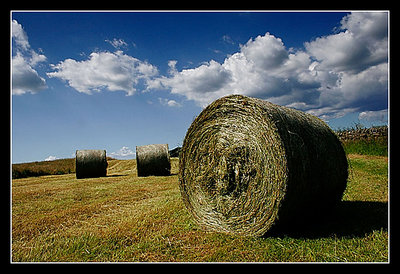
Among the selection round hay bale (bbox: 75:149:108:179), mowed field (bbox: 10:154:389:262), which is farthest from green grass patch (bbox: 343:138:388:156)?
round hay bale (bbox: 75:149:108:179)

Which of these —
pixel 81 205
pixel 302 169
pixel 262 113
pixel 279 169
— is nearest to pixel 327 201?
pixel 302 169

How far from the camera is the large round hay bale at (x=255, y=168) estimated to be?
10.7ft

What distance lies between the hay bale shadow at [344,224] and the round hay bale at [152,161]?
8129 millimetres

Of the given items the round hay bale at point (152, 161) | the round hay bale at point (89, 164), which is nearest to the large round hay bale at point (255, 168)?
the round hay bale at point (152, 161)

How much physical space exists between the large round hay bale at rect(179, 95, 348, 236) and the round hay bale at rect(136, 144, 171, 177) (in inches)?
296

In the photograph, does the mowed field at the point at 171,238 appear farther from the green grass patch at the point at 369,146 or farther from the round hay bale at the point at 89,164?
the green grass patch at the point at 369,146

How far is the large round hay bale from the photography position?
10.7ft

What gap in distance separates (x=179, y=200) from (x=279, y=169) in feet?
9.52

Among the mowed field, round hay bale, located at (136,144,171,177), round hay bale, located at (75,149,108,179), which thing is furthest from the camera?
round hay bale, located at (75,149,108,179)

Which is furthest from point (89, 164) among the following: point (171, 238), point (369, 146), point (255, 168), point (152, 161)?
point (369, 146)

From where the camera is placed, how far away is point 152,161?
464 inches

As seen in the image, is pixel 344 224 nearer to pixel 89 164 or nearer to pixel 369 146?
pixel 89 164

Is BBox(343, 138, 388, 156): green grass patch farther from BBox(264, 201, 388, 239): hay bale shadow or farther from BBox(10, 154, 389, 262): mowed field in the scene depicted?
BBox(264, 201, 388, 239): hay bale shadow

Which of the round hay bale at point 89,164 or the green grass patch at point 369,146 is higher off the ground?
the green grass patch at point 369,146
